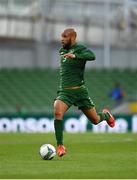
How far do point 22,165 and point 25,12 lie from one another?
29.2 m

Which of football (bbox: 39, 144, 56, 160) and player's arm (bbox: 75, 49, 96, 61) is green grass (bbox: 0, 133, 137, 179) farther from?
player's arm (bbox: 75, 49, 96, 61)

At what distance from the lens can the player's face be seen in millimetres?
15164

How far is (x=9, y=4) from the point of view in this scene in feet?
139

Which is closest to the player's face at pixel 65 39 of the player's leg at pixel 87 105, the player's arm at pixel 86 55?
the player's arm at pixel 86 55

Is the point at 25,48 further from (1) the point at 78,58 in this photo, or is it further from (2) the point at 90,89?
(1) the point at 78,58

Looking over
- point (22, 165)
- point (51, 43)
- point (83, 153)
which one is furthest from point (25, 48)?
point (22, 165)

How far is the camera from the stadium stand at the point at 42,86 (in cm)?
3800

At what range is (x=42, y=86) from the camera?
39625 millimetres

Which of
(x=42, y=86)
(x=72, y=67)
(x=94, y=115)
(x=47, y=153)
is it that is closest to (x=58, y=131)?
(x=47, y=153)

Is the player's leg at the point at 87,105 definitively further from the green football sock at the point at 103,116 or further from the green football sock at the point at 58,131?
the green football sock at the point at 58,131

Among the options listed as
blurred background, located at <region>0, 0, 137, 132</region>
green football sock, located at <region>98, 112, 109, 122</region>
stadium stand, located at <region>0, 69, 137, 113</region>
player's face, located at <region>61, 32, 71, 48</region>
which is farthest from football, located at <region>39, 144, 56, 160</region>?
blurred background, located at <region>0, 0, 137, 132</region>

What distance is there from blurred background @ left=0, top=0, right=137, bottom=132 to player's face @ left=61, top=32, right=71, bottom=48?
71.2 feet

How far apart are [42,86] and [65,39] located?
80.2 ft

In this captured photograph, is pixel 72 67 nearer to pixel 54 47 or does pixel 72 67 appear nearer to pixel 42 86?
pixel 42 86
